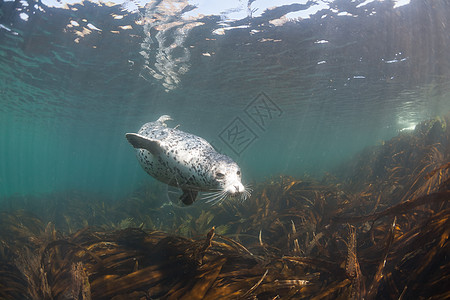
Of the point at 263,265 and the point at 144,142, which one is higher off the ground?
the point at 144,142

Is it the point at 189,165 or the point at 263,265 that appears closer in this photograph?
the point at 263,265

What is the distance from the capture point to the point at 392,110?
21.8 m

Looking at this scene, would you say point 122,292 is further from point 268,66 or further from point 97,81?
point 97,81

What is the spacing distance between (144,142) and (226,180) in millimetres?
1344

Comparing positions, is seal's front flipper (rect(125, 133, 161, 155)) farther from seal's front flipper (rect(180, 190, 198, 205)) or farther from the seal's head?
the seal's head

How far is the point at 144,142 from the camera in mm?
2830

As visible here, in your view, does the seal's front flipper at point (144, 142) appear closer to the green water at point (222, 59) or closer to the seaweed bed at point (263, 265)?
the seaweed bed at point (263, 265)

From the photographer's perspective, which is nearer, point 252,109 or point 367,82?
point 367,82

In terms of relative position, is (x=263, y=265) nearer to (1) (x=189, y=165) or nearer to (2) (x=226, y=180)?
(2) (x=226, y=180)

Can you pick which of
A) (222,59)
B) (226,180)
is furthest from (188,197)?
(222,59)

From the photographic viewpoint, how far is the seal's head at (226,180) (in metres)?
2.08

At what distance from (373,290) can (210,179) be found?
67.0 inches

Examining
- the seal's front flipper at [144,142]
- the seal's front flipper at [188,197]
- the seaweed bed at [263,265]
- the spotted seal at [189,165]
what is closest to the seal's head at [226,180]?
the spotted seal at [189,165]

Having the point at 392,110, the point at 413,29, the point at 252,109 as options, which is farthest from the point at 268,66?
the point at 392,110
